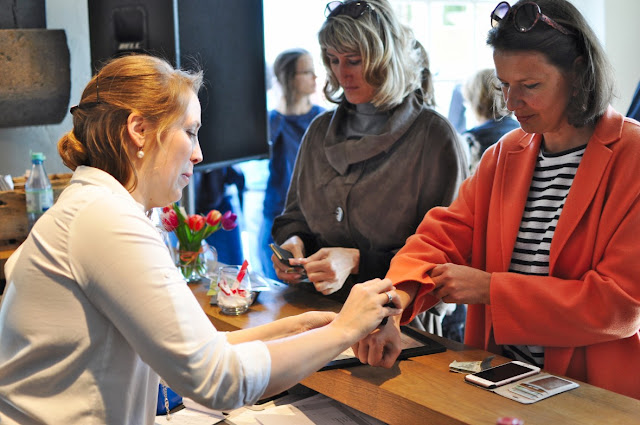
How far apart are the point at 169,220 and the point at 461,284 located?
114 centimetres

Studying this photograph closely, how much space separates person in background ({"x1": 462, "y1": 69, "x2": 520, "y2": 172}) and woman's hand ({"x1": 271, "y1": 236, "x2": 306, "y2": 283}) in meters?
1.89

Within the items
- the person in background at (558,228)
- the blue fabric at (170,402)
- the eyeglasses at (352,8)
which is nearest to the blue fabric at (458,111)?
the eyeglasses at (352,8)

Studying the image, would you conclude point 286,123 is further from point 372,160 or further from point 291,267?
point 291,267

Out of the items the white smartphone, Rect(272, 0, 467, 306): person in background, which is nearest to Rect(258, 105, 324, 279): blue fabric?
Rect(272, 0, 467, 306): person in background

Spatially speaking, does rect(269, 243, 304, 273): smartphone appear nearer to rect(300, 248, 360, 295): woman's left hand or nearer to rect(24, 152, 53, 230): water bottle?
rect(300, 248, 360, 295): woman's left hand

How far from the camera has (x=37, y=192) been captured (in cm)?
274

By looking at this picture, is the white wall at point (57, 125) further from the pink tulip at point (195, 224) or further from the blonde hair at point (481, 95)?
the pink tulip at point (195, 224)

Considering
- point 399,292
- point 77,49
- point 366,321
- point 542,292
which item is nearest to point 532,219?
point 542,292

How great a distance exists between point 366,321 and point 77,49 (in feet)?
8.88

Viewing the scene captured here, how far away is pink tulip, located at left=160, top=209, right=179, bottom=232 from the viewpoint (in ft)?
8.34

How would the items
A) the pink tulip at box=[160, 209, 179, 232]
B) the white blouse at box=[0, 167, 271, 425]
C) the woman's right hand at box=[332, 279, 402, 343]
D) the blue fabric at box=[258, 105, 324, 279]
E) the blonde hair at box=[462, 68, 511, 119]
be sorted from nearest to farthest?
the white blouse at box=[0, 167, 271, 425] → the woman's right hand at box=[332, 279, 402, 343] → the pink tulip at box=[160, 209, 179, 232] → the blonde hair at box=[462, 68, 511, 119] → the blue fabric at box=[258, 105, 324, 279]

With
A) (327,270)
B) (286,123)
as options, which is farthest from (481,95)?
(327,270)

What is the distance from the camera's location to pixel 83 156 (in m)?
1.42

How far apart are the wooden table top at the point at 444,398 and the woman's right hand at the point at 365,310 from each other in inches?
5.9
